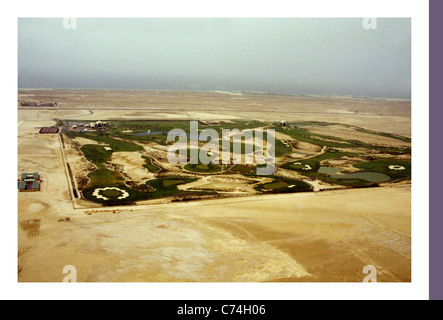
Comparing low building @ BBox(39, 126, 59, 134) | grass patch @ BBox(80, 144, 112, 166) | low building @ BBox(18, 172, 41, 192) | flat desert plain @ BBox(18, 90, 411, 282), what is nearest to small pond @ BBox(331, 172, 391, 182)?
flat desert plain @ BBox(18, 90, 411, 282)

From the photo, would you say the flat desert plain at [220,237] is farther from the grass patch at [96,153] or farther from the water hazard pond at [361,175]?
the grass patch at [96,153]

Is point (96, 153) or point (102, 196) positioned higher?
point (96, 153)

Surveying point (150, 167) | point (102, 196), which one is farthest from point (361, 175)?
point (102, 196)

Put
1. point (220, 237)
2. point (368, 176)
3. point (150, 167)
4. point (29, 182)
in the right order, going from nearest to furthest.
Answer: point (220, 237) → point (29, 182) → point (368, 176) → point (150, 167)

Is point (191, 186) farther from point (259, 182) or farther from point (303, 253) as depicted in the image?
point (303, 253)

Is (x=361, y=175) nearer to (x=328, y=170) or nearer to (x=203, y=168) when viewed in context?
(x=328, y=170)

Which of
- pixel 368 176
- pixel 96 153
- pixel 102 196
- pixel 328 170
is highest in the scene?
pixel 96 153

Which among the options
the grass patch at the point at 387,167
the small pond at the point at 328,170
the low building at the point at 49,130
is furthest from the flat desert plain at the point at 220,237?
the low building at the point at 49,130

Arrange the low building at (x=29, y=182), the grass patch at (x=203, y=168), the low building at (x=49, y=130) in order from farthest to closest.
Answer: the low building at (x=49, y=130)
the grass patch at (x=203, y=168)
the low building at (x=29, y=182)

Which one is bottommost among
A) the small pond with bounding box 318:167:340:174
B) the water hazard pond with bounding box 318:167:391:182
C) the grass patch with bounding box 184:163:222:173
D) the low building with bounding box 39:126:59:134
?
the water hazard pond with bounding box 318:167:391:182

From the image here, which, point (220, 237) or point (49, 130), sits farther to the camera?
point (49, 130)

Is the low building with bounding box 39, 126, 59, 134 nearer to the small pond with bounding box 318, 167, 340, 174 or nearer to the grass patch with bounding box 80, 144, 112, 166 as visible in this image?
the grass patch with bounding box 80, 144, 112, 166
